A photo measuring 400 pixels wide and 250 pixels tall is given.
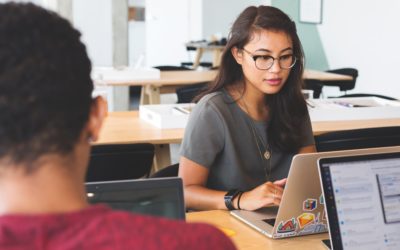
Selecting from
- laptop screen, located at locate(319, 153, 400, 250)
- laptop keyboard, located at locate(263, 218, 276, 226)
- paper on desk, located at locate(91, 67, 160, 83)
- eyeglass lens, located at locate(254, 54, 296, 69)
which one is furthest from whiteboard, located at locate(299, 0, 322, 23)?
laptop screen, located at locate(319, 153, 400, 250)

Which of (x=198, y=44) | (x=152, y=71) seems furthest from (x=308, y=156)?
(x=198, y=44)

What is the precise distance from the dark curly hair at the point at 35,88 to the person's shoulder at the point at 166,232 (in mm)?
111

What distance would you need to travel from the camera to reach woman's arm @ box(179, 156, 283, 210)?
6.15ft

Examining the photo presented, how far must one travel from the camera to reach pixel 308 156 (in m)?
1.62

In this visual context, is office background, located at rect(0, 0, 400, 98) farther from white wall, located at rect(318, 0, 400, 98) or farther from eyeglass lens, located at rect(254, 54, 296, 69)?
eyeglass lens, located at rect(254, 54, 296, 69)

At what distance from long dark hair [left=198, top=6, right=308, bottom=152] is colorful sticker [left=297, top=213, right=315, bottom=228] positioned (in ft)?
2.09

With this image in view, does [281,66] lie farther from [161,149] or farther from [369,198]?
[161,149]

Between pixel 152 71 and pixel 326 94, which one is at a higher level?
pixel 152 71

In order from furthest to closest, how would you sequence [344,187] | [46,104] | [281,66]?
[281,66] → [344,187] → [46,104]

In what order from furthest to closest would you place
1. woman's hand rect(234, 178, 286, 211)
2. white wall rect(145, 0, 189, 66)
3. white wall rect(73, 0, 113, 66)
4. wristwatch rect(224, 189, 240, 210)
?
white wall rect(145, 0, 189, 66)
white wall rect(73, 0, 113, 66)
wristwatch rect(224, 189, 240, 210)
woman's hand rect(234, 178, 286, 211)

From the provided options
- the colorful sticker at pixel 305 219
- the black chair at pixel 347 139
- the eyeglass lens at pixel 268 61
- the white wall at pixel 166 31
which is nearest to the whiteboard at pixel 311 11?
the white wall at pixel 166 31

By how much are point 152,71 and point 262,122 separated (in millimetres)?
3220

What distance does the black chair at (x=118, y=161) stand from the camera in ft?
8.43

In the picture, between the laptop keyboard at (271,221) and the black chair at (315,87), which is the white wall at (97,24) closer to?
the black chair at (315,87)
